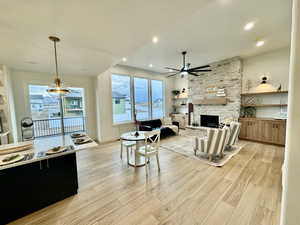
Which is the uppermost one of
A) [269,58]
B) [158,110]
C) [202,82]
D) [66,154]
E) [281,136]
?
[269,58]

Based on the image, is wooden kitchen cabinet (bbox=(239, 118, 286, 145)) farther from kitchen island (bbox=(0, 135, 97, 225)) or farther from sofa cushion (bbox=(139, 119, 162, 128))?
kitchen island (bbox=(0, 135, 97, 225))

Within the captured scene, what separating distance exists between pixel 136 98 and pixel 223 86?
3849mm

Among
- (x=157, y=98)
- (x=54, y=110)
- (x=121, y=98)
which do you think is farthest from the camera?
(x=157, y=98)

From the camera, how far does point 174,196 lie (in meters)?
2.06

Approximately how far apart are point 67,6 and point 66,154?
6.59ft

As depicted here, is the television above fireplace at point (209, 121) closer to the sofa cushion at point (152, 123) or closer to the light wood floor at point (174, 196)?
the sofa cushion at point (152, 123)

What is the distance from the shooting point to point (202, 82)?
604cm

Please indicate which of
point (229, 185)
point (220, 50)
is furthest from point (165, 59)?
point (229, 185)

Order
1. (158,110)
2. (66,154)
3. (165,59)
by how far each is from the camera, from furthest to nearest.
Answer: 1. (158,110)
2. (165,59)
3. (66,154)

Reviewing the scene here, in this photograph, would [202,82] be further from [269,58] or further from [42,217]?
[42,217]

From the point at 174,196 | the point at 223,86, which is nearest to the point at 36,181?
the point at 174,196

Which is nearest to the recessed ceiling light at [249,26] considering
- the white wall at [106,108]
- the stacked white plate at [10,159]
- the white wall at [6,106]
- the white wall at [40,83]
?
the white wall at [106,108]

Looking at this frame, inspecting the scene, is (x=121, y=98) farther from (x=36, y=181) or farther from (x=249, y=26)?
(x=249, y=26)

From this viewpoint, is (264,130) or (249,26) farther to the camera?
(264,130)
